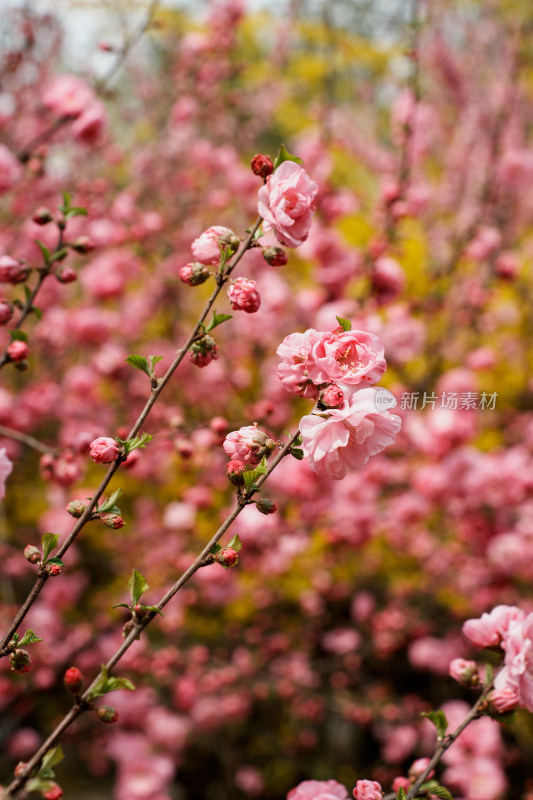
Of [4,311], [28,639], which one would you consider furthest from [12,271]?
[28,639]

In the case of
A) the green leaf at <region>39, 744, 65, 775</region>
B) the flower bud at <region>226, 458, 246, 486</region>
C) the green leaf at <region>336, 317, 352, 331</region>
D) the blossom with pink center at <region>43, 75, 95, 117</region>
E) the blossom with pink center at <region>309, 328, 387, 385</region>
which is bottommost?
the green leaf at <region>39, 744, 65, 775</region>

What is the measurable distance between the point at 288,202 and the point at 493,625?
72 centimetres

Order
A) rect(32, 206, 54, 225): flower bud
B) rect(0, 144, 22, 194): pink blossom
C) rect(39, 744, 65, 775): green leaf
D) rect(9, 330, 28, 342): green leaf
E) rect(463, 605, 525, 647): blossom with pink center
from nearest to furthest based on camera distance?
rect(39, 744, 65, 775): green leaf → rect(463, 605, 525, 647): blossom with pink center → rect(9, 330, 28, 342): green leaf → rect(32, 206, 54, 225): flower bud → rect(0, 144, 22, 194): pink blossom

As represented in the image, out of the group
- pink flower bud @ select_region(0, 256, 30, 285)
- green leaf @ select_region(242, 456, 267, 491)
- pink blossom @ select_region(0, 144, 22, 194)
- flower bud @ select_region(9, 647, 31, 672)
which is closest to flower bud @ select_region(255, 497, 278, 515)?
green leaf @ select_region(242, 456, 267, 491)

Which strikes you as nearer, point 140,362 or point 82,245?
point 140,362

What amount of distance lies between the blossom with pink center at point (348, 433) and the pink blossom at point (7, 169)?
4.73 feet

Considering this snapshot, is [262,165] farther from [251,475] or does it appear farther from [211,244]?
[251,475]

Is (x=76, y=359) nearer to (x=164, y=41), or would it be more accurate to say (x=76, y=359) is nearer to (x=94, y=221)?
(x=94, y=221)

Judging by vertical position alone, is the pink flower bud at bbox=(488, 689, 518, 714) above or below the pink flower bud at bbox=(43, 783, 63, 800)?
above

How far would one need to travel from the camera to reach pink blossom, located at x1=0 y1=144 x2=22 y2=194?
5.78ft

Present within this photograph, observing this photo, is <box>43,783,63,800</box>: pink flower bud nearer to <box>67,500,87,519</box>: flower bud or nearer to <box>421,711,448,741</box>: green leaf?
<box>67,500,87,519</box>: flower bud

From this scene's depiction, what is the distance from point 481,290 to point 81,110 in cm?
186

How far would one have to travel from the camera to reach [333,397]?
78 cm

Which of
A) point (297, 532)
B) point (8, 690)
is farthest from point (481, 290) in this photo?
point (8, 690)
